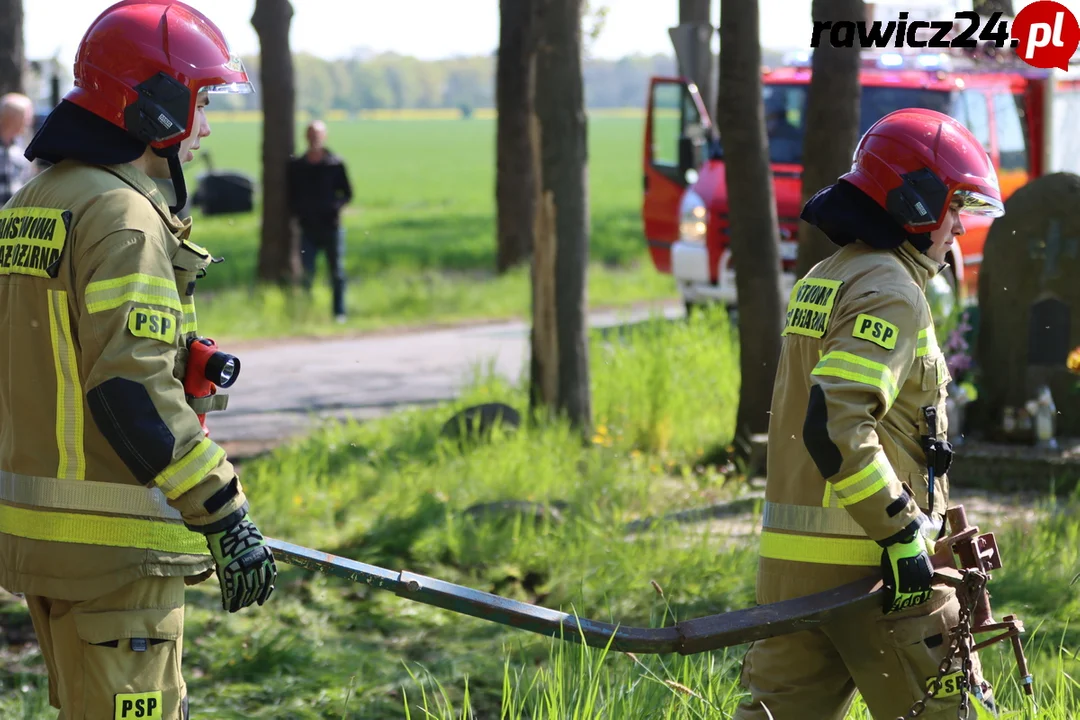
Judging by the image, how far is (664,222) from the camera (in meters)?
14.3

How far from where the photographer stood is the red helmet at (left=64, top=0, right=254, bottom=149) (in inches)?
124

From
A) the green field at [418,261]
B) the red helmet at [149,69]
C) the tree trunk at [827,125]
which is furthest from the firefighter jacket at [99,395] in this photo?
the green field at [418,261]

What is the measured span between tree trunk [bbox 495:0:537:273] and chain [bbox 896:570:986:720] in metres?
13.2

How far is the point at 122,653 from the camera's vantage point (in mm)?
3043

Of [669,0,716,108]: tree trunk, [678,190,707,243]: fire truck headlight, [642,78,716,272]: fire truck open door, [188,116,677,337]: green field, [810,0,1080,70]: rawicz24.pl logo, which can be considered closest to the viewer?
[810,0,1080,70]: rawicz24.pl logo

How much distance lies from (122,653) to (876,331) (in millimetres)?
1766

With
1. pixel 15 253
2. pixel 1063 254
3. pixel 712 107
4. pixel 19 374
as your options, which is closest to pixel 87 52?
pixel 15 253

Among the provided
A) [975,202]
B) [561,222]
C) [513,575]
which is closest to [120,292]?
[975,202]

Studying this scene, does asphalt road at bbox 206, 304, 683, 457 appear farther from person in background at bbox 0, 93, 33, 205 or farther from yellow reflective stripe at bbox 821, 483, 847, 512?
yellow reflective stripe at bbox 821, 483, 847, 512

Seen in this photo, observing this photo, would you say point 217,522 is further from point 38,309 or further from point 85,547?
point 38,309

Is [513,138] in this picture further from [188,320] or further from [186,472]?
[186,472]

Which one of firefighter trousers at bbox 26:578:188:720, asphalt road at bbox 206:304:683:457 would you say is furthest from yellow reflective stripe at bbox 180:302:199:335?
asphalt road at bbox 206:304:683:457

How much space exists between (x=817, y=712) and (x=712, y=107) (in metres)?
8.75

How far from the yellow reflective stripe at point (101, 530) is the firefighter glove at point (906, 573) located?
5.07 feet
